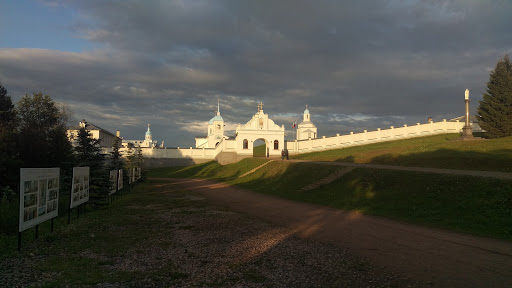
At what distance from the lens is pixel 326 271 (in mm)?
7602

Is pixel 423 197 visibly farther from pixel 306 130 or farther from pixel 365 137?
pixel 306 130

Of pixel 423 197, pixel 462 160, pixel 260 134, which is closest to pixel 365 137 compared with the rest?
pixel 260 134

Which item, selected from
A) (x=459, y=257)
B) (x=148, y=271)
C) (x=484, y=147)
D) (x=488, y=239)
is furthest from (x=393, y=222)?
(x=484, y=147)

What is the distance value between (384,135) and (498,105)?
19660 millimetres

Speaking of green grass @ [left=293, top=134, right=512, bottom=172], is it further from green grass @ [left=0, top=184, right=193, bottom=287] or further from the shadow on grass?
green grass @ [left=0, top=184, right=193, bottom=287]

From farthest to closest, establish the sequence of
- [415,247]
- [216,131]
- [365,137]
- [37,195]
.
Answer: [216,131] < [365,137] < [37,195] < [415,247]

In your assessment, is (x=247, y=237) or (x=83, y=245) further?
(x=247, y=237)

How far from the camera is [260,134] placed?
6031 centimetres

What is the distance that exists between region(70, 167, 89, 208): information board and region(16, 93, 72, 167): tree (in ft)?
58.3

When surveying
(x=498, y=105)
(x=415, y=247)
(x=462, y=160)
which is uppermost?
(x=498, y=105)

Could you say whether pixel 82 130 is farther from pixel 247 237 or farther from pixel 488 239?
pixel 488 239

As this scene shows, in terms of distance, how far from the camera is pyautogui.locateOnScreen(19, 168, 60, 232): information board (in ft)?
30.1

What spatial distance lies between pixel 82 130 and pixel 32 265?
23.3m

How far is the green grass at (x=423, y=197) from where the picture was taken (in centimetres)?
1300
